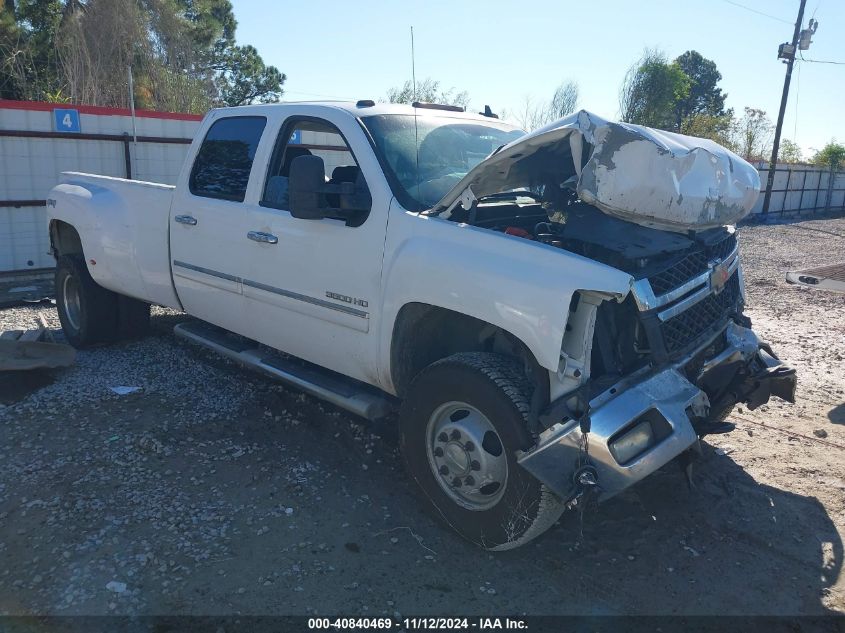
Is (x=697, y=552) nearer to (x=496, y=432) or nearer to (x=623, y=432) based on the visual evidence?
(x=623, y=432)

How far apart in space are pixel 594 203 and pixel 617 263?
0.99ft

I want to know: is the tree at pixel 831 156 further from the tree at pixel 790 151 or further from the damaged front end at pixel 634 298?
the damaged front end at pixel 634 298

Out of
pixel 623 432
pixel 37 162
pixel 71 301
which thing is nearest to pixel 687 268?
pixel 623 432

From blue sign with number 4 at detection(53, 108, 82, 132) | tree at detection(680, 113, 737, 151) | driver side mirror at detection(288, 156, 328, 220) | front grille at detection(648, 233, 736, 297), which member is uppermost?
tree at detection(680, 113, 737, 151)

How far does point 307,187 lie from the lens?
387 centimetres

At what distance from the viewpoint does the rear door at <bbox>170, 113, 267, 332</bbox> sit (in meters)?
4.85

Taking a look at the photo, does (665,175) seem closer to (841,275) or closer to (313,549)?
(313,549)

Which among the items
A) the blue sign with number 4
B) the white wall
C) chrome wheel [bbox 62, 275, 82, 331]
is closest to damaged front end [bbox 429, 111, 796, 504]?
chrome wheel [bbox 62, 275, 82, 331]

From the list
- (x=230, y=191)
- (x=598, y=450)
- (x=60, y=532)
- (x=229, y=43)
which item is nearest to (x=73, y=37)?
(x=229, y=43)

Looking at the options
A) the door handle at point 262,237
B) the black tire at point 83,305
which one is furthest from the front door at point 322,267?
the black tire at point 83,305

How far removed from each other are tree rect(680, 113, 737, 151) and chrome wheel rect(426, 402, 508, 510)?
Answer: 1131 inches

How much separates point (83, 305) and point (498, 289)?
15.3 feet

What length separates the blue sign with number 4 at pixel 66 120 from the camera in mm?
10523

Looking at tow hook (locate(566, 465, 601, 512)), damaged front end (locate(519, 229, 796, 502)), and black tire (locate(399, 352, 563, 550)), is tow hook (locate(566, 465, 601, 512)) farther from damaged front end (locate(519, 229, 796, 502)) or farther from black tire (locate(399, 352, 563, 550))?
black tire (locate(399, 352, 563, 550))
